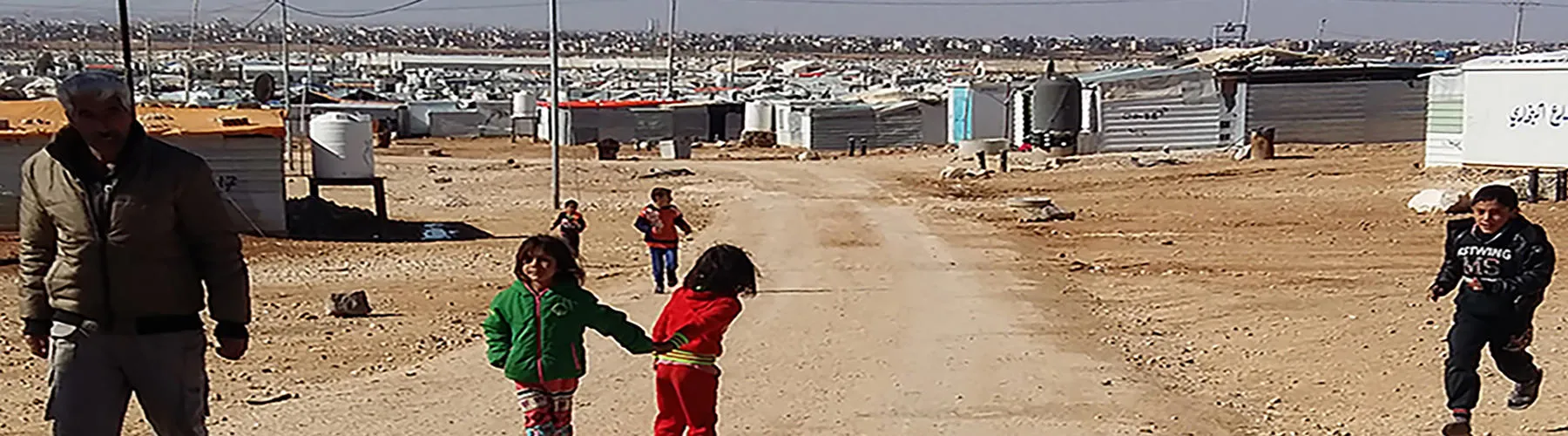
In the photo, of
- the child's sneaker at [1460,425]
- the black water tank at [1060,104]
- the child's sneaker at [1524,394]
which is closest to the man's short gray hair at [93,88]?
the child's sneaker at [1460,425]

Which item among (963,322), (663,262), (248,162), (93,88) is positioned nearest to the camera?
(93,88)

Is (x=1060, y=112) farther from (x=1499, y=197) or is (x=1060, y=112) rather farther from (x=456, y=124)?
(x=1499, y=197)

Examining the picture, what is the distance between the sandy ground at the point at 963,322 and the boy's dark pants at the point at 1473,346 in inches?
25.2

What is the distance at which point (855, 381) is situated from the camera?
10180 millimetres

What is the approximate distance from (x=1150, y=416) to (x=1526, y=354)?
1.91 metres

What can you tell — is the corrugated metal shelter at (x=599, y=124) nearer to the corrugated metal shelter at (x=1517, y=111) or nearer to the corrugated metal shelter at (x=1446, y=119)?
the corrugated metal shelter at (x=1446, y=119)

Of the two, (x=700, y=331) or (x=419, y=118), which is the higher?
(x=700, y=331)

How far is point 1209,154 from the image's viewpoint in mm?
35250

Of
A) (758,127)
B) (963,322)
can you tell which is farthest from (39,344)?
(758,127)

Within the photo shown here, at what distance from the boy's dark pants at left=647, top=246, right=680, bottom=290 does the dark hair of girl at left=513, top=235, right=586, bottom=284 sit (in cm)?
852

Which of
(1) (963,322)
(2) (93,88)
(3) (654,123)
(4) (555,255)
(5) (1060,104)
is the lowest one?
(1) (963,322)

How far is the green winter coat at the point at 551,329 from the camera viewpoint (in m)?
6.24

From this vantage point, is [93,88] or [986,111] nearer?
[93,88]

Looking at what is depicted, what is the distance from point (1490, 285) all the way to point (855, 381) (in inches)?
148
